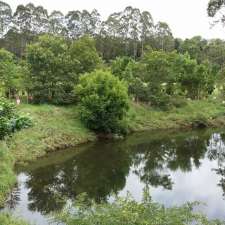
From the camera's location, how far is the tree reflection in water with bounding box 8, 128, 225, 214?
2333 cm

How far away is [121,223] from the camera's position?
32.9 ft

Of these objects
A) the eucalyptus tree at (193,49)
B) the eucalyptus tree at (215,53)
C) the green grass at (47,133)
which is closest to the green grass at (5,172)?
the green grass at (47,133)

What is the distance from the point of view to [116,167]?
29.8m

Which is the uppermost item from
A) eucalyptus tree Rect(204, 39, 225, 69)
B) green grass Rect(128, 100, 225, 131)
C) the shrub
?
eucalyptus tree Rect(204, 39, 225, 69)

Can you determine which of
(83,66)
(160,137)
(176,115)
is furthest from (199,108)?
(83,66)

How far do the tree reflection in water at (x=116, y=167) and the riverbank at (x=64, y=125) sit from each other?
174 centimetres

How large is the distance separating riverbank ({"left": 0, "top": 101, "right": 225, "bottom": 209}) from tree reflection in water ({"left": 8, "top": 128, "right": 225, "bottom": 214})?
1.74m

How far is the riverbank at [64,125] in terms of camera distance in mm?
28047

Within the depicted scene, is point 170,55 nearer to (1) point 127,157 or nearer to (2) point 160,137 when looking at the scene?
(2) point 160,137

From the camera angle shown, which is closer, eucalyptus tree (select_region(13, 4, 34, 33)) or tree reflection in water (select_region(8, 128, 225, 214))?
tree reflection in water (select_region(8, 128, 225, 214))

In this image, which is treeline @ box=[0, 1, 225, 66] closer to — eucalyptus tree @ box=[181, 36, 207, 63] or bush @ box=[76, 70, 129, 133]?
eucalyptus tree @ box=[181, 36, 207, 63]

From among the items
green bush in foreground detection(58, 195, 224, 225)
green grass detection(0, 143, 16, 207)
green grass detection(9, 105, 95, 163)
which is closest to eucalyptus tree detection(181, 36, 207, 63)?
green grass detection(9, 105, 95, 163)

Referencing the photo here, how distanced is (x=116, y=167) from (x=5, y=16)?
51.4 m

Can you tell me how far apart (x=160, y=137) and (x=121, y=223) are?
33614 mm
